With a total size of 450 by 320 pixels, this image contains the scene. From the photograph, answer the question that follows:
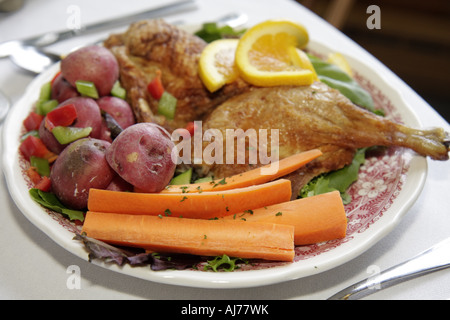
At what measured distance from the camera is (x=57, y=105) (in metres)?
2.18

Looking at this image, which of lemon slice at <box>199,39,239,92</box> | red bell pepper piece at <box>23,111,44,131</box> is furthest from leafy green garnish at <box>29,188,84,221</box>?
lemon slice at <box>199,39,239,92</box>

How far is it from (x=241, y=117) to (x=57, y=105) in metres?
0.98

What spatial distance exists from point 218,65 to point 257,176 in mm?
680

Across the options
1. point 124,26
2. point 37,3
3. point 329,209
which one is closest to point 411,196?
point 329,209

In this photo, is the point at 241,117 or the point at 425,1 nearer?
the point at 241,117

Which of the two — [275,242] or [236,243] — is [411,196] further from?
[236,243]

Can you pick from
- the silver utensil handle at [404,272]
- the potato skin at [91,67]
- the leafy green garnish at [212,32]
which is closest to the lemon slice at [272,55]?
the leafy green garnish at [212,32]

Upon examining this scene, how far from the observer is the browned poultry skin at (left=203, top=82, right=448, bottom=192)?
1939 millimetres

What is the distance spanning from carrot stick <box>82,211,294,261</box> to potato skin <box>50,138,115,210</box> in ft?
0.55

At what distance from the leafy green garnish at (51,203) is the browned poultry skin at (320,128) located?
63 centimetres

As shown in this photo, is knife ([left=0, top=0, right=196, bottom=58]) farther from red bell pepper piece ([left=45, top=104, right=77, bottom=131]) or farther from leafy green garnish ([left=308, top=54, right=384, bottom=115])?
leafy green garnish ([left=308, top=54, right=384, bottom=115])

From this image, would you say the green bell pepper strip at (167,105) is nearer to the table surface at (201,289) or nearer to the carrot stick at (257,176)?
the carrot stick at (257,176)

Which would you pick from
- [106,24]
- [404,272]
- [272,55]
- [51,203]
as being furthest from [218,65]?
[106,24]
